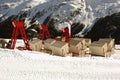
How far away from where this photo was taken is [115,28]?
199ft

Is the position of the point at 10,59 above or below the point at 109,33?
above

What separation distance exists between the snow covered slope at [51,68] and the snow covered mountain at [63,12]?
36532 mm

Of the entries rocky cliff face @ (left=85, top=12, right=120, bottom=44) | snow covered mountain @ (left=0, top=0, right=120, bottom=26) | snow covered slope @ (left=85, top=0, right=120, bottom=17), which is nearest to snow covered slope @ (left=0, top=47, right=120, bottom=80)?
rocky cliff face @ (left=85, top=12, right=120, bottom=44)

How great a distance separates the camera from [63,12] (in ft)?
229

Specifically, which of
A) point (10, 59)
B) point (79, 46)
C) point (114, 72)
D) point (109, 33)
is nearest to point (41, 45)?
point (79, 46)

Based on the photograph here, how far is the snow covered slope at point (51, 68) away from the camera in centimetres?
2277

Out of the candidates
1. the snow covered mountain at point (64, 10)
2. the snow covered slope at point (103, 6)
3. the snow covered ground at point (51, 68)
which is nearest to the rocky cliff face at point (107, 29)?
the snow covered mountain at point (64, 10)

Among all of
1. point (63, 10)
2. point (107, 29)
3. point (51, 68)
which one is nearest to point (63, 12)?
point (63, 10)

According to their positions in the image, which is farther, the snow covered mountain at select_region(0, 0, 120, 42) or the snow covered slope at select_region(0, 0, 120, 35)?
the snow covered slope at select_region(0, 0, 120, 35)

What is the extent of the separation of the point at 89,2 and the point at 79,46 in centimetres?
4270

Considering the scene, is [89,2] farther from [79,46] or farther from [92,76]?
[92,76]

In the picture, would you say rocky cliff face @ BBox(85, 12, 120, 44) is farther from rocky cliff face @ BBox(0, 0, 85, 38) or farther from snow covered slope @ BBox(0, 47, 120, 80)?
snow covered slope @ BBox(0, 47, 120, 80)

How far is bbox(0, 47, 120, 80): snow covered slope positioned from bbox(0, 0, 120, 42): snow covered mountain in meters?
36.5

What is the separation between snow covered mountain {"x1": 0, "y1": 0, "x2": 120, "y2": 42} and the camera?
2653 inches
